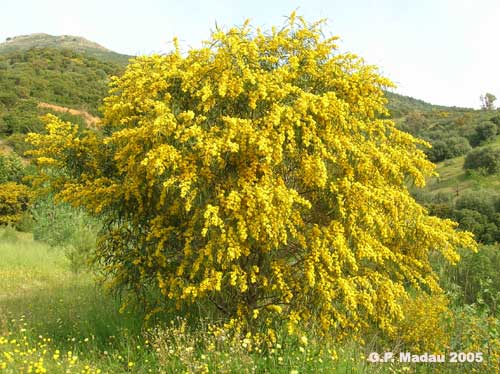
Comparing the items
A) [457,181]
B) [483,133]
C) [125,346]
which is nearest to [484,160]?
[457,181]

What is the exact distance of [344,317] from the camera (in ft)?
18.1

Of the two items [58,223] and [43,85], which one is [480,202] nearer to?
[58,223]

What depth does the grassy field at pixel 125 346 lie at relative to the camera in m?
4.50

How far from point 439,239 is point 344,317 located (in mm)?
1727

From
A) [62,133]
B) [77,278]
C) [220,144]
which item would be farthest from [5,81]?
[220,144]

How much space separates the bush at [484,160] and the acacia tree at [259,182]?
30443 millimetres

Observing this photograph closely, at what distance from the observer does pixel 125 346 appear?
577cm

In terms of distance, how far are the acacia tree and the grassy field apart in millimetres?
548

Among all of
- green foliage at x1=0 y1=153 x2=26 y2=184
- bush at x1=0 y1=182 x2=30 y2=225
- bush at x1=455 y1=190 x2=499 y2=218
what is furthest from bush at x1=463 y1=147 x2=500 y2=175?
green foliage at x1=0 y1=153 x2=26 y2=184

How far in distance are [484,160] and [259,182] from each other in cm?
3334

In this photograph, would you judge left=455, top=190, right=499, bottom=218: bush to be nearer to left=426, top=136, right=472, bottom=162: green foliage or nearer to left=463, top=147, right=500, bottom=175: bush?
left=463, top=147, right=500, bottom=175: bush

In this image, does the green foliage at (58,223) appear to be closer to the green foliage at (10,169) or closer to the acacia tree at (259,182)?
the green foliage at (10,169)

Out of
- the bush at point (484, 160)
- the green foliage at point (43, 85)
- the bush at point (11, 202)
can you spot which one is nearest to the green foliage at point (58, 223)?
the bush at point (11, 202)

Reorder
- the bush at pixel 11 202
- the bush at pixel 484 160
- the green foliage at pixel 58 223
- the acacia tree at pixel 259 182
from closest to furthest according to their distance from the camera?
1. the acacia tree at pixel 259 182
2. the green foliage at pixel 58 223
3. the bush at pixel 11 202
4. the bush at pixel 484 160
